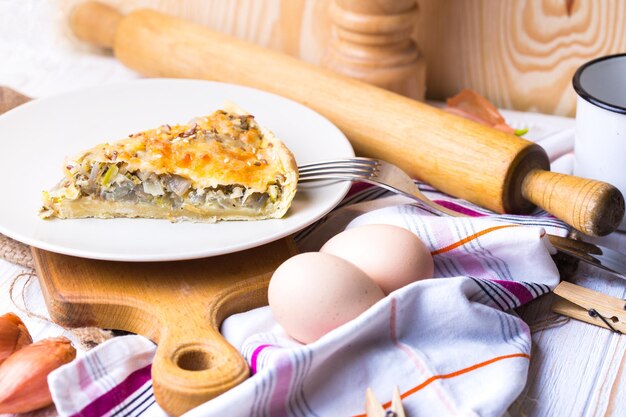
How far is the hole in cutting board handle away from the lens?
1.39 metres

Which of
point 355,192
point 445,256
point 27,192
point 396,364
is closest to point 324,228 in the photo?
point 355,192

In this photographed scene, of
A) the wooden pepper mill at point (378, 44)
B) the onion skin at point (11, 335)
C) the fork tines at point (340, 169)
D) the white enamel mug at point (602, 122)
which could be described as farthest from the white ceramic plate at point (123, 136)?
the white enamel mug at point (602, 122)

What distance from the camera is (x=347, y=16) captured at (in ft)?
7.47

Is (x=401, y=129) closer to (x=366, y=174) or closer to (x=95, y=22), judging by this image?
(x=366, y=174)

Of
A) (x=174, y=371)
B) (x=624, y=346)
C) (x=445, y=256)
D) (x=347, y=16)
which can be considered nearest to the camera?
(x=174, y=371)

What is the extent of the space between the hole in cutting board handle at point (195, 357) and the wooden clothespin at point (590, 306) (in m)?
0.69

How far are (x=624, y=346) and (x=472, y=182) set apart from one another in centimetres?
52

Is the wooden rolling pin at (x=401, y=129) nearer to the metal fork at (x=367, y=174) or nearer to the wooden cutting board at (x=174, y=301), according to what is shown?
the metal fork at (x=367, y=174)

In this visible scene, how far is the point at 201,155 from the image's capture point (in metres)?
1.74

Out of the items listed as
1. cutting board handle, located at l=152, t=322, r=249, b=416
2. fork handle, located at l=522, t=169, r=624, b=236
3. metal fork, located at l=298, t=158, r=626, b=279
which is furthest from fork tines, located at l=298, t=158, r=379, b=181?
cutting board handle, located at l=152, t=322, r=249, b=416

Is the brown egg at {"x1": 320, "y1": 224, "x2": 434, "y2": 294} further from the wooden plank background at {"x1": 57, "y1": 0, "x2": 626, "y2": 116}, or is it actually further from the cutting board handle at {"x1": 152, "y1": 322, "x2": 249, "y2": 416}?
the wooden plank background at {"x1": 57, "y1": 0, "x2": 626, "y2": 116}

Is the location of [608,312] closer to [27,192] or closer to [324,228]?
[324,228]

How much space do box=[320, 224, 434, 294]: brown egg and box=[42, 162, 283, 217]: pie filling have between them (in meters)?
0.24

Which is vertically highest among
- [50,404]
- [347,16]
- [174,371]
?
[347,16]
